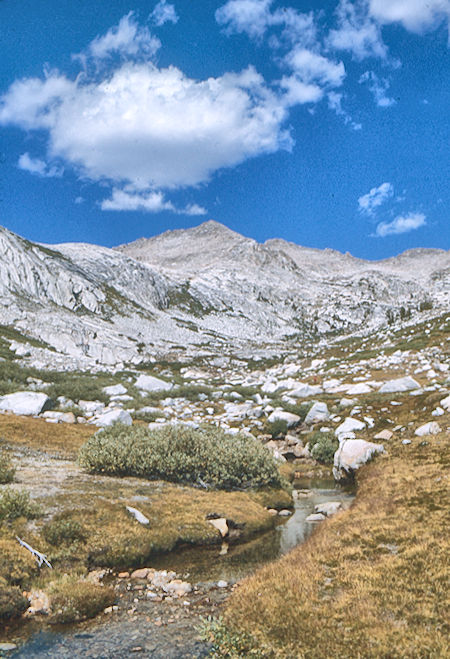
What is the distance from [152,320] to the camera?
17588 centimetres

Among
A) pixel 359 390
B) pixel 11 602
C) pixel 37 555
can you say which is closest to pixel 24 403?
pixel 37 555

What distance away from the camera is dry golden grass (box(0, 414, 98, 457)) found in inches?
1115

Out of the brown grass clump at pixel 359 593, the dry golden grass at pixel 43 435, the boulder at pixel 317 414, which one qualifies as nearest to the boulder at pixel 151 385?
the boulder at pixel 317 414

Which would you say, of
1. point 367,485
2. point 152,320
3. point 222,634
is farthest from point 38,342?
point 222,634

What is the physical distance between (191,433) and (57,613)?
14.8 m

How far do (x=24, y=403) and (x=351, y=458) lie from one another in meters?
30.4

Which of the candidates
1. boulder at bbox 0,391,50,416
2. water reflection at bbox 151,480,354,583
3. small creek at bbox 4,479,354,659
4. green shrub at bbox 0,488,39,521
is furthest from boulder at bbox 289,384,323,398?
green shrub at bbox 0,488,39,521

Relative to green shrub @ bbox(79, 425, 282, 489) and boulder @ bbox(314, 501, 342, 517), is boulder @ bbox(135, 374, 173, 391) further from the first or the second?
boulder @ bbox(314, 501, 342, 517)

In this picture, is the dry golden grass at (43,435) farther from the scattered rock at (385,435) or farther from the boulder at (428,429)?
the boulder at (428,429)

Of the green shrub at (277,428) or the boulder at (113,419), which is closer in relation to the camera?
the boulder at (113,419)

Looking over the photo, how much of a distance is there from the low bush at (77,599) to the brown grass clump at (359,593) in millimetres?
3542

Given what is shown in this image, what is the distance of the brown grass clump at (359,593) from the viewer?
28.5ft

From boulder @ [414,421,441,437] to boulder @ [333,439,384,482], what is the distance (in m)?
4.29

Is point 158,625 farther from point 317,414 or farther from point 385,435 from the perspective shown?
point 317,414
